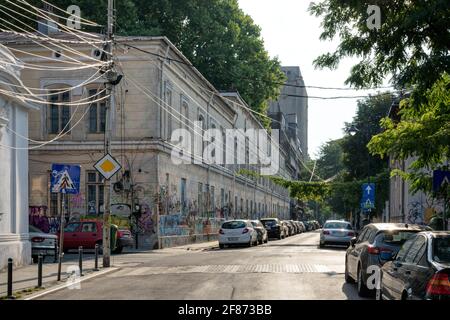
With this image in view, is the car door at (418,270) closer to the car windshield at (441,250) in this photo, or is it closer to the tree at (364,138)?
the car windshield at (441,250)

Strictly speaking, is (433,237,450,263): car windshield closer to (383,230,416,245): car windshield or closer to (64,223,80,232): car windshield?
(383,230,416,245): car windshield

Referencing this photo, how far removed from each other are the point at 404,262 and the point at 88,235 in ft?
66.0

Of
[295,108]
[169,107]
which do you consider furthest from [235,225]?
[295,108]

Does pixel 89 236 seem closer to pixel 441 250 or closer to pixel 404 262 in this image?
pixel 404 262

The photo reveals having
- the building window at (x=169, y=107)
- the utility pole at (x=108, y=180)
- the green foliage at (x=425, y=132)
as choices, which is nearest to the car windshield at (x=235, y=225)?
the building window at (x=169, y=107)

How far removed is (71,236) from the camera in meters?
28.4

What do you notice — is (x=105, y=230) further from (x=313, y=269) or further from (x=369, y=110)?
(x=369, y=110)

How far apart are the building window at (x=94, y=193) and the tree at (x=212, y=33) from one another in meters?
13.0

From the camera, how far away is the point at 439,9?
11195 mm

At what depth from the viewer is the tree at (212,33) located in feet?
147

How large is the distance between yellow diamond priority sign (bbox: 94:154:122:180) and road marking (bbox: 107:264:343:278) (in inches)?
114

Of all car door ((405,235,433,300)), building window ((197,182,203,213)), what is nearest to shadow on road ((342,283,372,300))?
car door ((405,235,433,300))

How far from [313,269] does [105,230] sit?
20.5ft
